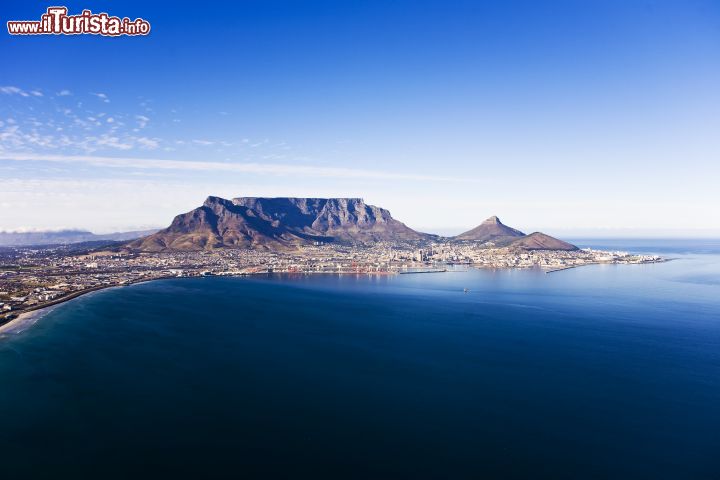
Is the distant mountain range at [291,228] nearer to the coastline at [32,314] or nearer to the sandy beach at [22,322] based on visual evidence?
the coastline at [32,314]

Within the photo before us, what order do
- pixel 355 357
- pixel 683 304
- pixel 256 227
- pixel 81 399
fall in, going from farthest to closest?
pixel 256 227 < pixel 683 304 < pixel 355 357 < pixel 81 399

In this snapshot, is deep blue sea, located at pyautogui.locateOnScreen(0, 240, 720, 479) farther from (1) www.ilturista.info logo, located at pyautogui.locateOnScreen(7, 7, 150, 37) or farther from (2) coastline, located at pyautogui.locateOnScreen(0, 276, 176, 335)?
(1) www.ilturista.info logo, located at pyautogui.locateOnScreen(7, 7, 150, 37)

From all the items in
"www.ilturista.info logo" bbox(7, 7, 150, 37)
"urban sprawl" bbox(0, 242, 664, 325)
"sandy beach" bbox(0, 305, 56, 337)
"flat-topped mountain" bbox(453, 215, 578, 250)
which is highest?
"www.ilturista.info logo" bbox(7, 7, 150, 37)

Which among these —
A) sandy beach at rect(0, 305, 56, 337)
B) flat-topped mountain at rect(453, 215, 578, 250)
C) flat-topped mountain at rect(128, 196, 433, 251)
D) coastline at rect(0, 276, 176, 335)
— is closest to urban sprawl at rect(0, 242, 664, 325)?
coastline at rect(0, 276, 176, 335)

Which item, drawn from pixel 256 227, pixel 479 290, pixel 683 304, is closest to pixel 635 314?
pixel 683 304

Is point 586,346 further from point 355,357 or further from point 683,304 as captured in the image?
point 683,304
